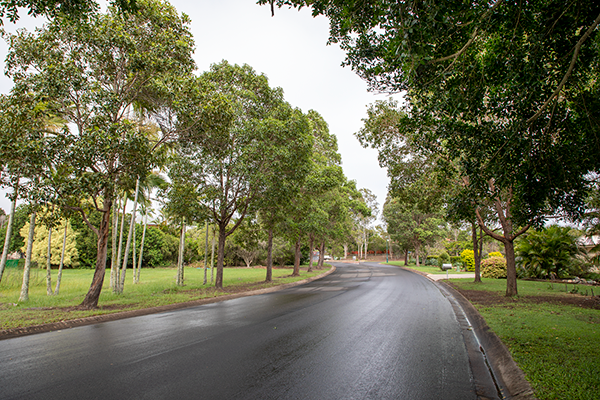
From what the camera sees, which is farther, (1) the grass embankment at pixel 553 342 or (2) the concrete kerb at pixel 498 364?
(2) the concrete kerb at pixel 498 364

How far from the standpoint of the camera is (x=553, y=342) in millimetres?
5180

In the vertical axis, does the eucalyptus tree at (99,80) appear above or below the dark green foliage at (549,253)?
above

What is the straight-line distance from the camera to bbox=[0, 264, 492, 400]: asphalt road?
3645 millimetres

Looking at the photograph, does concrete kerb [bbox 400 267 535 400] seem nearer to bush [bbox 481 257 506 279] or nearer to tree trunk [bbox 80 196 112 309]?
tree trunk [bbox 80 196 112 309]

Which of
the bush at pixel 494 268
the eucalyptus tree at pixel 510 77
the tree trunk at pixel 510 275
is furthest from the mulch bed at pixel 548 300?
the bush at pixel 494 268

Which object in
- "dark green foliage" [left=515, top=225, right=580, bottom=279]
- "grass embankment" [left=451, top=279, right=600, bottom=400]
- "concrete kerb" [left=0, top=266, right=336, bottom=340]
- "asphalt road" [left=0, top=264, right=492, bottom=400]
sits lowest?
"concrete kerb" [left=0, top=266, right=336, bottom=340]

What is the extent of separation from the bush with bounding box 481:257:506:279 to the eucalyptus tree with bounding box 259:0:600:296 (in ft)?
60.4

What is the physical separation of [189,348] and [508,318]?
23.6 feet

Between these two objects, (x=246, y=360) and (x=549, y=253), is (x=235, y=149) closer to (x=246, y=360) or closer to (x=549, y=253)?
(x=246, y=360)

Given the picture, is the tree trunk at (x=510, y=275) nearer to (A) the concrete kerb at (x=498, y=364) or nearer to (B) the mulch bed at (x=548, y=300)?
(B) the mulch bed at (x=548, y=300)

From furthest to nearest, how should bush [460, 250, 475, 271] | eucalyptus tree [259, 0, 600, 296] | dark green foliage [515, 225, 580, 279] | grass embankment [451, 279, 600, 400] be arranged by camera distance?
bush [460, 250, 475, 271] → dark green foliage [515, 225, 580, 279] → eucalyptus tree [259, 0, 600, 296] → grass embankment [451, 279, 600, 400]

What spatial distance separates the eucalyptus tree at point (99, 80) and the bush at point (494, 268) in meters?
23.7

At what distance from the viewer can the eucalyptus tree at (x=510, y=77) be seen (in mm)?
4609

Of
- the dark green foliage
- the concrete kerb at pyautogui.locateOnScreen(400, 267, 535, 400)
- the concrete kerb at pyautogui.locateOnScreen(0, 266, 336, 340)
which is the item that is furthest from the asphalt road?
the dark green foliage
